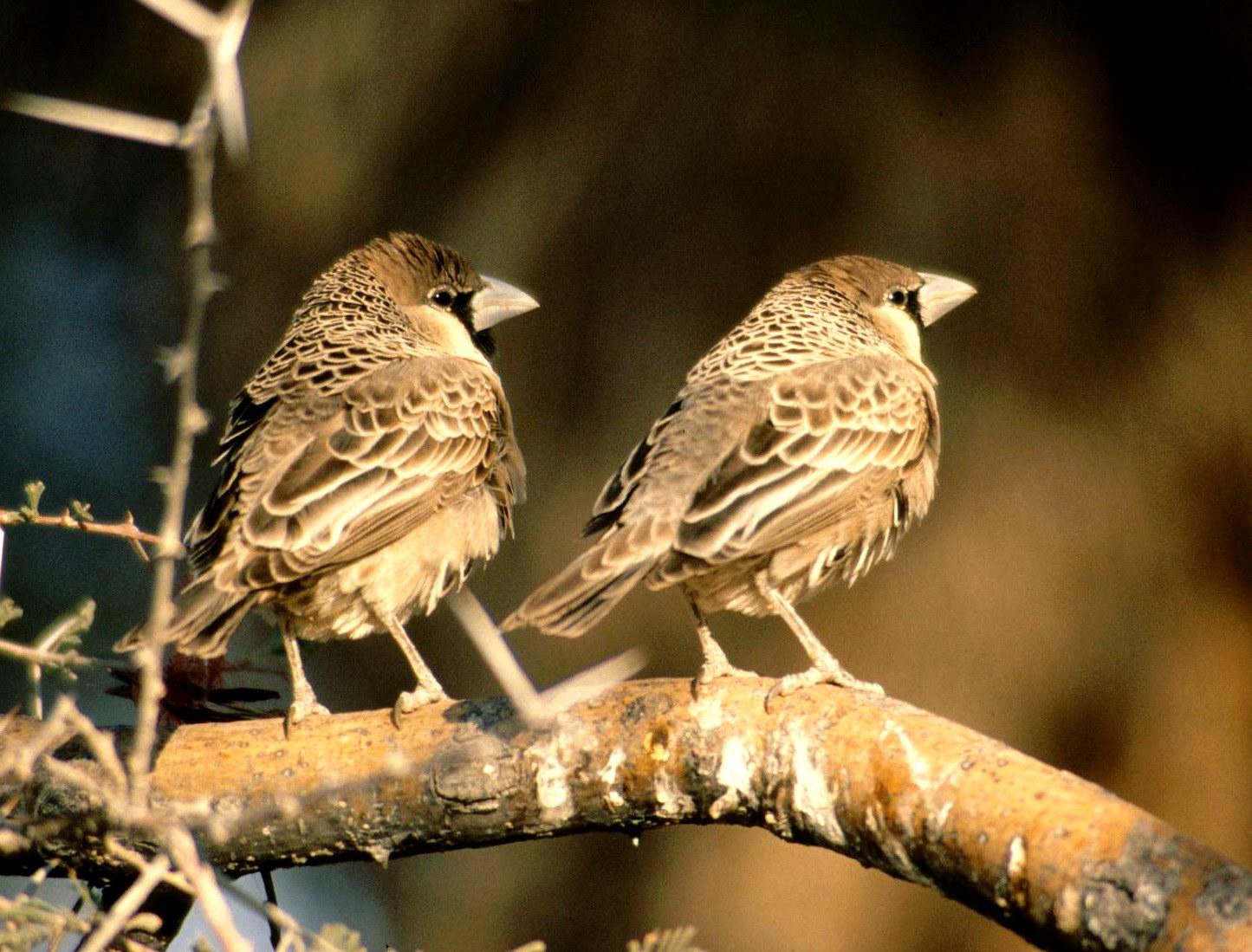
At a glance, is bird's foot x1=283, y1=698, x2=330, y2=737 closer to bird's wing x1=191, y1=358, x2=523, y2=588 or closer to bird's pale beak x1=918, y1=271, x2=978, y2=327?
bird's wing x1=191, y1=358, x2=523, y2=588

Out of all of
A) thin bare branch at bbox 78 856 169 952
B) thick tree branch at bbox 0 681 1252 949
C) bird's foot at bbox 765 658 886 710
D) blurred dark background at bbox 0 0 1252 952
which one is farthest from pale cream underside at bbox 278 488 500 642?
blurred dark background at bbox 0 0 1252 952

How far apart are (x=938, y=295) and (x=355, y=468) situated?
2.22 metres

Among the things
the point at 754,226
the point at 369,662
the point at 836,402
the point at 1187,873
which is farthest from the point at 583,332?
the point at 1187,873

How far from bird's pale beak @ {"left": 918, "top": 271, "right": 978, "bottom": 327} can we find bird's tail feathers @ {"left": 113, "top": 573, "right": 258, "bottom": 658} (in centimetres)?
262

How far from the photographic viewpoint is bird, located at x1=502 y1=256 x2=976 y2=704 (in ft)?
14.2

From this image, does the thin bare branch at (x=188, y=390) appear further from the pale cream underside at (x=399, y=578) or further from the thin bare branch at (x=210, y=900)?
the pale cream underside at (x=399, y=578)

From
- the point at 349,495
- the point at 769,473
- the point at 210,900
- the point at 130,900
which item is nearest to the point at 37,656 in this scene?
the point at 130,900

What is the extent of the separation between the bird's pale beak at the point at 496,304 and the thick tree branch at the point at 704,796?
1.94 m

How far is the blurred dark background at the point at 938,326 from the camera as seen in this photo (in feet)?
24.7

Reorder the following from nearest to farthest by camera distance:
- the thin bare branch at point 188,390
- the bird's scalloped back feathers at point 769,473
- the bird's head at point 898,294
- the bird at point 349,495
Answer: the thin bare branch at point 188,390 < the bird's scalloped back feathers at point 769,473 < the bird at point 349,495 < the bird's head at point 898,294

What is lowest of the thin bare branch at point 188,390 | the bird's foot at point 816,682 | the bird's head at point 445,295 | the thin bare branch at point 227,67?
the bird's foot at point 816,682

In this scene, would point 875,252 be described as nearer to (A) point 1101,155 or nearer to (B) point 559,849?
(A) point 1101,155

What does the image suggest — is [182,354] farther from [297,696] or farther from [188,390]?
[297,696]

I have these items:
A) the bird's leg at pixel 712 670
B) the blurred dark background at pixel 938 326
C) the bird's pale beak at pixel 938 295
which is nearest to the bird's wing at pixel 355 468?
the bird's leg at pixel 712 670
